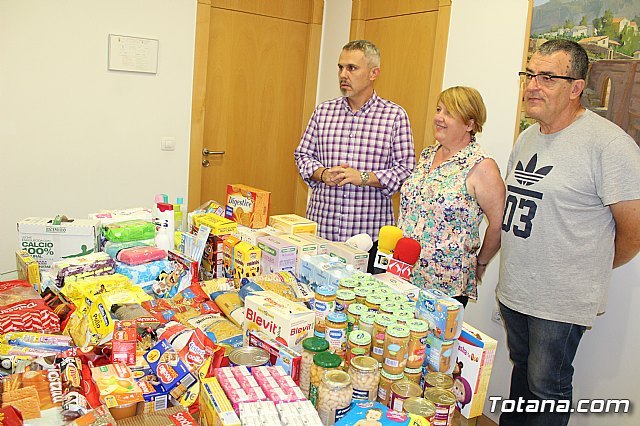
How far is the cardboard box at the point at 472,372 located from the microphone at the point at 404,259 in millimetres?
417

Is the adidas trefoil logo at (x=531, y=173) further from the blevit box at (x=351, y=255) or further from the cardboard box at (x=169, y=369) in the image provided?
the cardboard box at (x=169, y=369)

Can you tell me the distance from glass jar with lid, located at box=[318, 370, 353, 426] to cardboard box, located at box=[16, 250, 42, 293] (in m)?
1.16

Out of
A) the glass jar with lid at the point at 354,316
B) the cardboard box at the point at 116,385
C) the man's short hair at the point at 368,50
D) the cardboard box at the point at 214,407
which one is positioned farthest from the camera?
the man's short hair at the point at 368,50

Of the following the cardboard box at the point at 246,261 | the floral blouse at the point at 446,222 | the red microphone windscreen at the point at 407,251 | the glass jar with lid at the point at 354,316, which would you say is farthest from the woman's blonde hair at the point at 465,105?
the glass jar with lid at the point at 354,316

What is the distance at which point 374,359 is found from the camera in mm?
1381

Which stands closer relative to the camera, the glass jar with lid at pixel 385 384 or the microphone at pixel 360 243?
the glass jar with lid at pixel 385 384

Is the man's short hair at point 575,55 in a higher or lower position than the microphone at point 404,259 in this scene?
higher

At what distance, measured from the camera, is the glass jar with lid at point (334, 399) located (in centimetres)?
127

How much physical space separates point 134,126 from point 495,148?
2.44 m

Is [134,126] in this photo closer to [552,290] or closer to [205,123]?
[205,123]

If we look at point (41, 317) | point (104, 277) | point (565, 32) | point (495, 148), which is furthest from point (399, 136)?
point (41, 317)

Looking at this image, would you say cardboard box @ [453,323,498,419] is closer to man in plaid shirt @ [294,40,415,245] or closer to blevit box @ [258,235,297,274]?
blevit box @ [258,235,297,274]

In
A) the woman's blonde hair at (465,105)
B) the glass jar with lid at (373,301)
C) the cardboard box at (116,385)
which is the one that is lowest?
the cardboard box at (116,385)

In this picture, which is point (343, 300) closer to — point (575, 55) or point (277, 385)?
point (277, 385)
